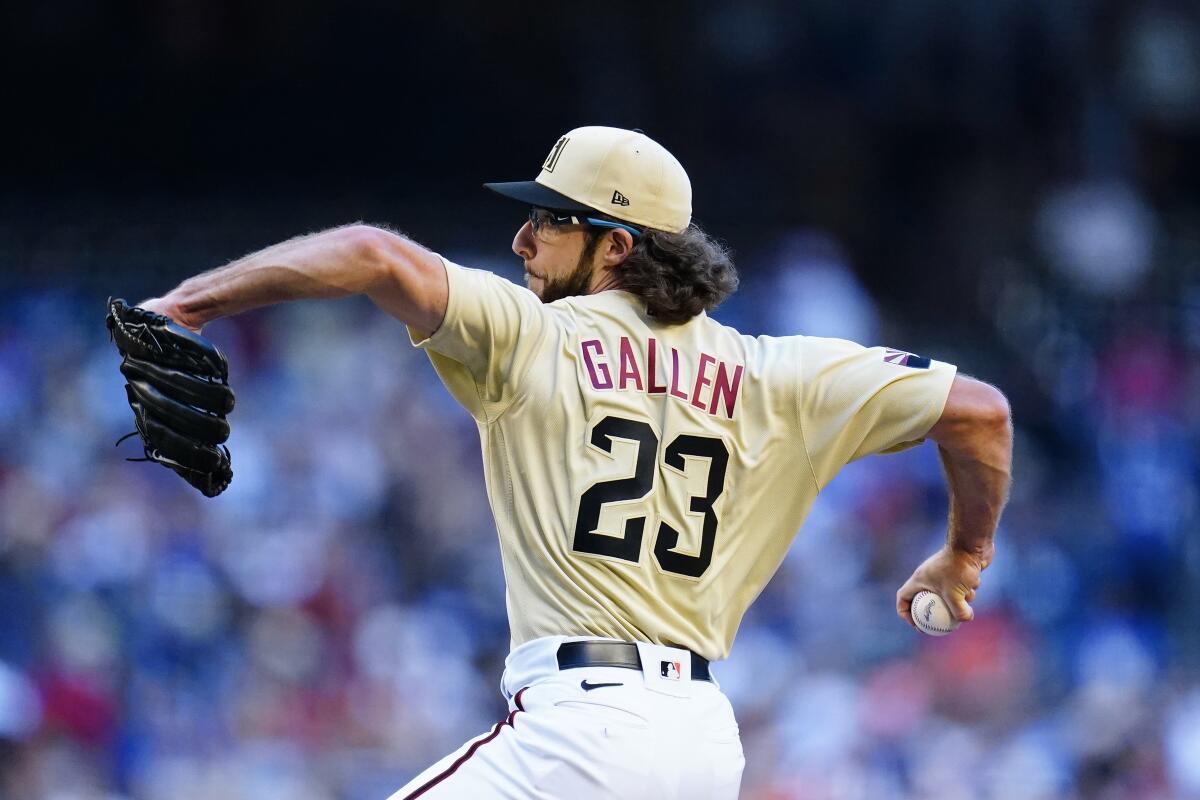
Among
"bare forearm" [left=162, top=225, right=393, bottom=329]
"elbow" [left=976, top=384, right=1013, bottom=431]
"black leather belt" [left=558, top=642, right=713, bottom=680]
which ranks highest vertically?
"elbow" [left=976, top=384, right=1013, bottom=431]

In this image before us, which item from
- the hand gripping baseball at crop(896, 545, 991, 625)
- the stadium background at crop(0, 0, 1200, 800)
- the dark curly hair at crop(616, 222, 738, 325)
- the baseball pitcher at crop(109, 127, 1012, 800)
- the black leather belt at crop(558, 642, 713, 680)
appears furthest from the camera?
the stadium background at crop(0, 0, 1200, 800)

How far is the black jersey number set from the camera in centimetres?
321

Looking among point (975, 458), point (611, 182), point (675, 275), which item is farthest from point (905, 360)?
point (611, 182)

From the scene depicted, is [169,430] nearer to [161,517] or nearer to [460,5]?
[161,517]

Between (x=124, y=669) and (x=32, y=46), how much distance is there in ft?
18.9

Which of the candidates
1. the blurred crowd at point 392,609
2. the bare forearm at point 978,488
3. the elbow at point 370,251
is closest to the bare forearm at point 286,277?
the elbow at point 370,251

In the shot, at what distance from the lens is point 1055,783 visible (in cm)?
839

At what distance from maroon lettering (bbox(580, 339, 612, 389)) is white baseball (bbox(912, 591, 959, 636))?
1.09 m

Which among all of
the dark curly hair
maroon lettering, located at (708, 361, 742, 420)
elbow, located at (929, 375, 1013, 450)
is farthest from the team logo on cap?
elbow, located at (929, 375, 1013, 450)

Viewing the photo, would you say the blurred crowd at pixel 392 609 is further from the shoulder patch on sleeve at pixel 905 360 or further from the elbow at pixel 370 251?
the elbow at pixel 370 251

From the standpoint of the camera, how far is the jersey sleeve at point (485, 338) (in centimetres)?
304

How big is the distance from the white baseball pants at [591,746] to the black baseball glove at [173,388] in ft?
2.46

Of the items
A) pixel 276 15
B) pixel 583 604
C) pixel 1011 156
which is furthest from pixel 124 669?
pixel 1011 156

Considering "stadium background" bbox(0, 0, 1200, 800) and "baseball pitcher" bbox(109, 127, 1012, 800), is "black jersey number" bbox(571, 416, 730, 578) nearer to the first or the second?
"baseball pitcher" bbox(109, 127, 1012, 800)
